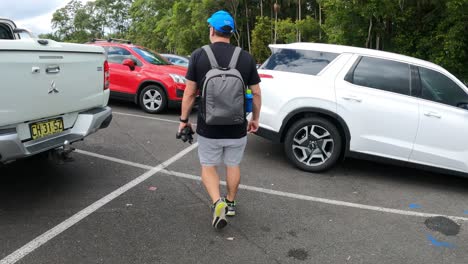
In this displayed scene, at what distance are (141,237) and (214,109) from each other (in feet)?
4.04

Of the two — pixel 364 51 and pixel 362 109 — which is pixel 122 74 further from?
pixel 362 109

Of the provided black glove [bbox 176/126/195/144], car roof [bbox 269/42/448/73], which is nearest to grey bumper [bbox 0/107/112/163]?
black glove [bbox 176/126/195/144]

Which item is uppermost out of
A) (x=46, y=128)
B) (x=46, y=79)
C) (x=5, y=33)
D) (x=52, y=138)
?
(x=5, y=33)

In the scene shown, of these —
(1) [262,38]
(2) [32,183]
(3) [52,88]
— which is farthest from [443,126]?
(1) [262,38]

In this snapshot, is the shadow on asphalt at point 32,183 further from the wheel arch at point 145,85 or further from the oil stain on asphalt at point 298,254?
the wheel arch at point 145,85

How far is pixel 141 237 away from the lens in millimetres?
3383

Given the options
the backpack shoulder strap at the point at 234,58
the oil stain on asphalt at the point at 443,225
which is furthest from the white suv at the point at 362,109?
the backpack shoulder strap at the point at 234,58

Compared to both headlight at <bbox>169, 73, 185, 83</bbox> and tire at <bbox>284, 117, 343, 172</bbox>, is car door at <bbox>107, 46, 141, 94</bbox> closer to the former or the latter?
headlight at <bbox>169, 73, 185, 83</bbox>

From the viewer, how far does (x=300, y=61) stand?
5508 mm

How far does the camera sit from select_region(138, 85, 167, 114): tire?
8.80 meters

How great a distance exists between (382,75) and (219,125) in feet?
9.19

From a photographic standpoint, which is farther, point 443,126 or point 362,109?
point 362,109

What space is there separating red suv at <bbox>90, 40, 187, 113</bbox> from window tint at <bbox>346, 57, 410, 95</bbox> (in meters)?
4.36

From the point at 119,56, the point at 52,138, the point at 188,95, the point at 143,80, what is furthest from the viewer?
the point at 119,56
